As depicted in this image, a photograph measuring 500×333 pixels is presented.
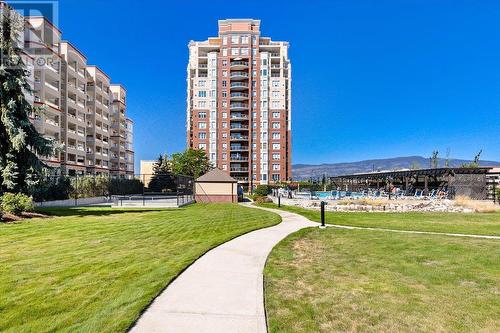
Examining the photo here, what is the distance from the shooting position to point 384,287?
589 centimetres

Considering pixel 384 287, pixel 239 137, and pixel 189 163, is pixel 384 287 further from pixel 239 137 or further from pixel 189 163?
pixel 239 137

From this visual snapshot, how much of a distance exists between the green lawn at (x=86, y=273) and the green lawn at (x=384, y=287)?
2155 mm

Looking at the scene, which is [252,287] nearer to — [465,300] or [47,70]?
[465,300]

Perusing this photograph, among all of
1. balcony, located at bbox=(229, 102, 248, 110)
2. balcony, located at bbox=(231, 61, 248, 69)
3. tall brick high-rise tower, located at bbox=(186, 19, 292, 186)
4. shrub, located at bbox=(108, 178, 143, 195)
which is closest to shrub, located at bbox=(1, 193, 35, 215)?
shrub, located at bbox=(108, 178, 143, 195)

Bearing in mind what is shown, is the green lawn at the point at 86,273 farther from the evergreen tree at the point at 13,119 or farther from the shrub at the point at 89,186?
the shrub at the point at 89,186

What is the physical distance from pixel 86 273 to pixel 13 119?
1748 cm

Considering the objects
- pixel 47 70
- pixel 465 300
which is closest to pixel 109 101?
pixel 47 70

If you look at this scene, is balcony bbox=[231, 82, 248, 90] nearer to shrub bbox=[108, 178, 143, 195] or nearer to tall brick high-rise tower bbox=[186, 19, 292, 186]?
tall brick high-rise tower bbox=[186, 19, 292, 186]

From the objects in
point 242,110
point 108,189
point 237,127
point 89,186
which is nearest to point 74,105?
point 108,189

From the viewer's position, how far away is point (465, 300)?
5.25 m

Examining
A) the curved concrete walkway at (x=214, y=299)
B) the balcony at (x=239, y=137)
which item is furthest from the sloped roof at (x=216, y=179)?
the balcony at (x=239, y=137)

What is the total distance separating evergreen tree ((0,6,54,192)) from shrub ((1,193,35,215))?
6.98ft

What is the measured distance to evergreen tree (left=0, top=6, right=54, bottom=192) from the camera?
18.7 meters

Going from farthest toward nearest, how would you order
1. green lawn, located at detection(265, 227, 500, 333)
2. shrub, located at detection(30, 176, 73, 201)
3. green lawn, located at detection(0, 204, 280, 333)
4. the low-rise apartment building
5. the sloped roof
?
the low-rise apartment building < the sloped roof < shrub, located at detection(30, 176, 73, 201) < green lawn, located at detection(265, 227, 500, 333) < green lawn, located at detection(0, 204, 280, 333)
